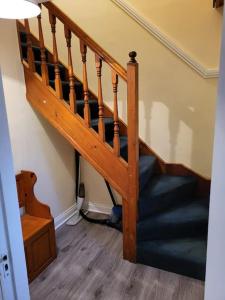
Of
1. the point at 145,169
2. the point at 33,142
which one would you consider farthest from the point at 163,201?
the point at 33,142

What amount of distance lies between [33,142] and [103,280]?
142 centimetres

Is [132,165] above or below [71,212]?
above

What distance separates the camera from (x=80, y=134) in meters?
2.14

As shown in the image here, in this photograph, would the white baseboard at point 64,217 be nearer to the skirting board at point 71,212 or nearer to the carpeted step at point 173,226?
the skirting board at point 71,212

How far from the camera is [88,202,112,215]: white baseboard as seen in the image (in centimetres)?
312

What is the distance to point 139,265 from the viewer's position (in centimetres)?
218

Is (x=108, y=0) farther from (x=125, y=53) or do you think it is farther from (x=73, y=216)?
(x=73, y=216)

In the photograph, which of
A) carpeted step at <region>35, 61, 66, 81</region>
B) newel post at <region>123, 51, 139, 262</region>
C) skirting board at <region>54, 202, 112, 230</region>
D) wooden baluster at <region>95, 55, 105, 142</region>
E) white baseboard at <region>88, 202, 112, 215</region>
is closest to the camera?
newel post at <region>123, 51, 139, 262</region>

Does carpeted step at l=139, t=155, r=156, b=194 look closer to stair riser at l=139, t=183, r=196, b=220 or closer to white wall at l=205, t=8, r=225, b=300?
stair riser at l=139, t=183, r=196, b=220

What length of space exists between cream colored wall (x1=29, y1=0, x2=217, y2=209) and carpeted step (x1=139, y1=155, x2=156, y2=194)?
0.22 meters

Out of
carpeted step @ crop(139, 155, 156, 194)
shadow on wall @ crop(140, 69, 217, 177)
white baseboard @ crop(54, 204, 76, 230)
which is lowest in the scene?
white baseboard @ crop(54, 204, 76, 230)

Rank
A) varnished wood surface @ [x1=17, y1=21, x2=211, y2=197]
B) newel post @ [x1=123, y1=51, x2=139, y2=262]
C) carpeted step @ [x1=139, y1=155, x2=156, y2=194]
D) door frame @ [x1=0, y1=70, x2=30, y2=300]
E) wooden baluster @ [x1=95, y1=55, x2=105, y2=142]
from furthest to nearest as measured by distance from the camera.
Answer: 1. varnished wood surface @ [x1=17, y1=21, x2=211, y2=197]
2. carpeted step @ [x1=139, y1=155, x2=156, y2=194]
3. wooden baluster @ [x1=95, y1=55, x2=105, y2=142]
4. newel post @ [x1=123, y1=51, x2=139, y2=262]
5. door frame @ [x1=0, y1=70, x2=30, y2=300]

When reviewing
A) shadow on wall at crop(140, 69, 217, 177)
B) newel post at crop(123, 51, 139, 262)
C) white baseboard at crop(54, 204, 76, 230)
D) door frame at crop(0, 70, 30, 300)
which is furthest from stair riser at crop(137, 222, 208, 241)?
door frame at crop(0, 70, 30, 300)

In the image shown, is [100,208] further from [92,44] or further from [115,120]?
[92,44]
